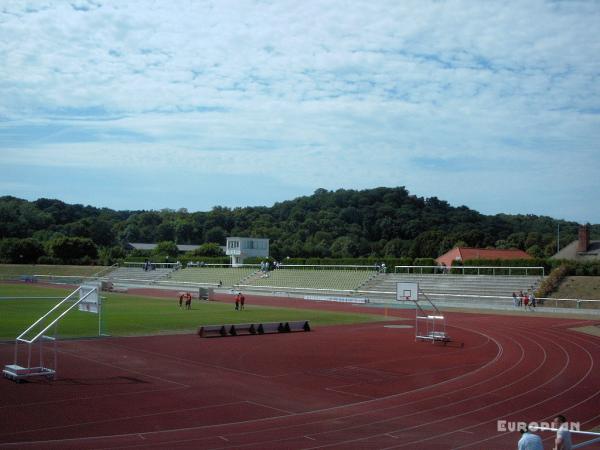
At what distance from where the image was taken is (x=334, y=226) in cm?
13950

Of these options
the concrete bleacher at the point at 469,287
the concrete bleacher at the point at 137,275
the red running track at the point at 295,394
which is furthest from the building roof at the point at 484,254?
the red running track at the point at 295,394

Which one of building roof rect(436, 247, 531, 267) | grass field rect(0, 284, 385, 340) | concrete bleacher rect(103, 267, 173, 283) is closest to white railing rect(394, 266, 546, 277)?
building roof rect(436, 247, 531, 267)

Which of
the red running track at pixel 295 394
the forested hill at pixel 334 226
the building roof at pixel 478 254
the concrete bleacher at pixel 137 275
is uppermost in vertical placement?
the forested hill at pixel 334 226

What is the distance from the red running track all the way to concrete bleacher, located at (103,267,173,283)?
60799 millimetres

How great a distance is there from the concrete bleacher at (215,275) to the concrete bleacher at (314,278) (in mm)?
2146

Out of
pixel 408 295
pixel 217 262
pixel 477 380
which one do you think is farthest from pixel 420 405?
pixel 217 262

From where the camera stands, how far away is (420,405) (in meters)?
15.1

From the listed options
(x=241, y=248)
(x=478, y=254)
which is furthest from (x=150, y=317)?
(x=241, y=248)

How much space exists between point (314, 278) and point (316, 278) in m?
0.30

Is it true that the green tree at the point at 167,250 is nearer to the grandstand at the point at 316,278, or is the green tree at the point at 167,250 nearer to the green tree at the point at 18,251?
the green tree at the point at 18,251

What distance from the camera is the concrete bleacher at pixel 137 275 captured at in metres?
86.3

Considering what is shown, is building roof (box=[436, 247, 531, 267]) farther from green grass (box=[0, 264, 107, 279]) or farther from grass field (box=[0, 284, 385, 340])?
green grass (box=[0, 264, 107, 279])

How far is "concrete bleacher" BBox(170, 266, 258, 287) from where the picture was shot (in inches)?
3078

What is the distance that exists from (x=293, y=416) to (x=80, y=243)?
101 meters
